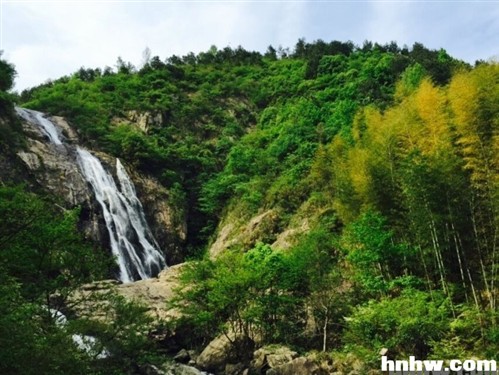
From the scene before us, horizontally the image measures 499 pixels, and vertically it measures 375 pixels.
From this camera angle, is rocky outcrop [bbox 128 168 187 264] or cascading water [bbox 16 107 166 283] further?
rocky outcrop [bbox 128 168 187 264]

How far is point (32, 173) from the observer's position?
90.4 feet

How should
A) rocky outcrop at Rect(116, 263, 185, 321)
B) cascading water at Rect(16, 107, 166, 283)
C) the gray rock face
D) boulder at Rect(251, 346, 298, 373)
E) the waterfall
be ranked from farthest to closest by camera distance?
the waterfall → the gray rock face → cascading water at Rect(16, 107, 166, 283) → rocky outcrop at Rect(116, 263, 185, 321) → boulder at Rect(251, 346, 298, 373)

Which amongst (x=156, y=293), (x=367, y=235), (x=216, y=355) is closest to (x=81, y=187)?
(x=156, y=293)

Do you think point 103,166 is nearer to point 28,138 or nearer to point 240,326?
point 28,138

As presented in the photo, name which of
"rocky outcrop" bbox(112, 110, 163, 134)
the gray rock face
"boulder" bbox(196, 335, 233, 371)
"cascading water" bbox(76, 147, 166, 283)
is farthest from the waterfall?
"boulder" bbox(196, 335, 233, 371)

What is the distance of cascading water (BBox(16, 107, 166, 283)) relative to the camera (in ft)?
86.7

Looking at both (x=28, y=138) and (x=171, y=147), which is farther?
(x=171, y=147)

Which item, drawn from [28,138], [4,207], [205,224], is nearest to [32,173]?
[28,138]

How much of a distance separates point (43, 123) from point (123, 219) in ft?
37.5

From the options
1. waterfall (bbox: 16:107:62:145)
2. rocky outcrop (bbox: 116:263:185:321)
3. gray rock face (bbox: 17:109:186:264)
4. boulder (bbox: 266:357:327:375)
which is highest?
waterfall (bbox: 16:107:62:145)

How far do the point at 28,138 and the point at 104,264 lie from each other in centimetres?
2038

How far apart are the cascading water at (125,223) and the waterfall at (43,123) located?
74.9 inches

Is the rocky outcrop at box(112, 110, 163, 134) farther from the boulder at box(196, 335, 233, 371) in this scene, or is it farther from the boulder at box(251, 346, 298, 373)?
the boulder at box(251, 346, 298, 373)

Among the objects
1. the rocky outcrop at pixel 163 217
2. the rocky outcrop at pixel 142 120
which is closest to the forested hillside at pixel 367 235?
the rocky outcrop at pixel 163 217
